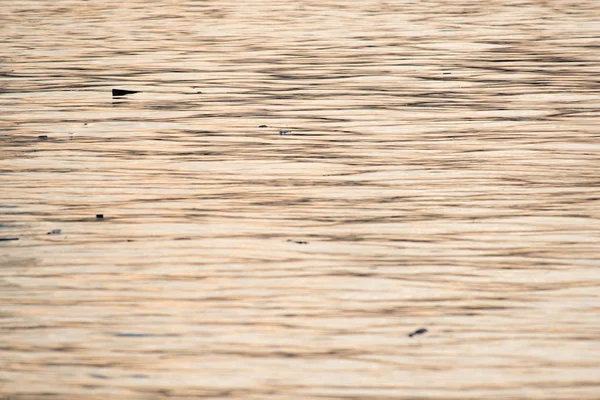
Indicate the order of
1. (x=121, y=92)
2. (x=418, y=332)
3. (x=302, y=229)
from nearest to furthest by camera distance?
(x=418, y=332) → (x=302, y=229) → (x=121, y=92)

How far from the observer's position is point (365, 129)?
10.3 metres

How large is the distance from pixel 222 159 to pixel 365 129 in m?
1.54

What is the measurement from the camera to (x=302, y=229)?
274 inches

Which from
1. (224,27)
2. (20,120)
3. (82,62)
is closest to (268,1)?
(224,27)

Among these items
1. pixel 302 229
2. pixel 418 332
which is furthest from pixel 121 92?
pixel 418 332

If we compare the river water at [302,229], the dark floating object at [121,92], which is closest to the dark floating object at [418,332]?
the river water at [302,229]

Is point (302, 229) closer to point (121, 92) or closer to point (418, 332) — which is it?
point (418, 332)

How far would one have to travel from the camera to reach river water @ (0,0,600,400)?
4863 millimetres

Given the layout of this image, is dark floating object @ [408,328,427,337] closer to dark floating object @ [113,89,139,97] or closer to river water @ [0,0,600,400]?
river water @ [0,0,600,400]

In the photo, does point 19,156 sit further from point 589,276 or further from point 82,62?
point 82,62

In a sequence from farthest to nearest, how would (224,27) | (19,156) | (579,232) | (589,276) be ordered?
(224,27), (19,156), (579,232), (589,276)

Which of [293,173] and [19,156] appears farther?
[19,156]

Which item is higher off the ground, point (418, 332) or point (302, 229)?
point (418, 332)

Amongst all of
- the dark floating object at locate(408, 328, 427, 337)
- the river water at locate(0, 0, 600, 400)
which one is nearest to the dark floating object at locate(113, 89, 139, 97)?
the river water at locate(0, 0, 600, 400)
